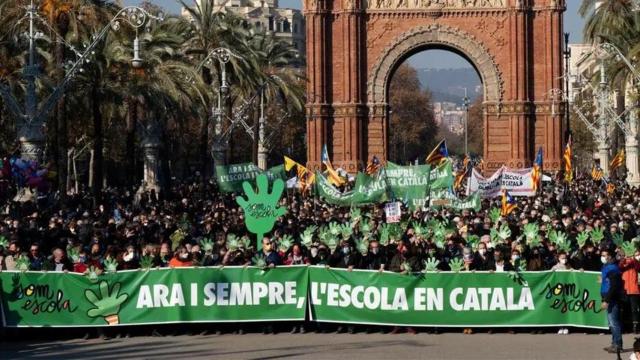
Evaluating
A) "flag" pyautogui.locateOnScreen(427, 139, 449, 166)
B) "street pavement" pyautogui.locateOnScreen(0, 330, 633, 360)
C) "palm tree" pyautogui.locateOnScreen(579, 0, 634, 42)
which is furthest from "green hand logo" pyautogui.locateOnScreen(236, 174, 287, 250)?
"palm tree" pyautogui.locateOnScreen(579, 0, 634, 42)

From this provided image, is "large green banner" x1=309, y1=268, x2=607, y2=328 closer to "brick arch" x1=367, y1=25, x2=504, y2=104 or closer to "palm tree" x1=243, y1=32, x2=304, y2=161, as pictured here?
"palm tree" x1=243, y1=32, x2=304, y2=161

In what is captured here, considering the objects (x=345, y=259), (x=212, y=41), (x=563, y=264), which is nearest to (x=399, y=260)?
(x=345, y=259)

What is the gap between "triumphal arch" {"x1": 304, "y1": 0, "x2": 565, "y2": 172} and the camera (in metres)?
72.0

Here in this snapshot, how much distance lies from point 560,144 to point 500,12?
281 inches

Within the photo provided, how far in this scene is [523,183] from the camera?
43.3 metres

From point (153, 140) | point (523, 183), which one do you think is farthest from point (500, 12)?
point (523, 183)

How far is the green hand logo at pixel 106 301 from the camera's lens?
23672 millimetres

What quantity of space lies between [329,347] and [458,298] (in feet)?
8.11

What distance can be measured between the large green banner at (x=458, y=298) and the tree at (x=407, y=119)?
148 metres

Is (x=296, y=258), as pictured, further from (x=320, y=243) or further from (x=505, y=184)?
(x=505, y=184)

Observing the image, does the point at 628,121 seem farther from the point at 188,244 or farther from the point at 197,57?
the point at 188,244

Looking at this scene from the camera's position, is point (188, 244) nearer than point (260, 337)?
No

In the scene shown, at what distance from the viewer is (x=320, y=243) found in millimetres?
27328

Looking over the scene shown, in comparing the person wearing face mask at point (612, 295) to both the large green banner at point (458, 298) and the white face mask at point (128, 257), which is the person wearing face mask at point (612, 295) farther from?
the white face mask at point (128, 257)
